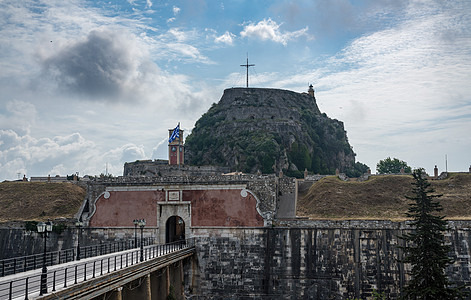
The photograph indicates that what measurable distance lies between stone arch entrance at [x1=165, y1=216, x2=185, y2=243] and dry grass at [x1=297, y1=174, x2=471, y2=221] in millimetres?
9181

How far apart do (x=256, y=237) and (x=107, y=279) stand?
14.1m

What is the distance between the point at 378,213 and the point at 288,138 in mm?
38953

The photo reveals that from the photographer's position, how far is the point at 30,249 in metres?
32.7

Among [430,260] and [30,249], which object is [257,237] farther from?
[30,249]

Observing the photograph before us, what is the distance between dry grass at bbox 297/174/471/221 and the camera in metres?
32.1

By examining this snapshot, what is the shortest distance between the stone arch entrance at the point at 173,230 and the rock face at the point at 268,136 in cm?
2967

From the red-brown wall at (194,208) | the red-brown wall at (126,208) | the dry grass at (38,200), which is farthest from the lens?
the dry grass at (38,200)

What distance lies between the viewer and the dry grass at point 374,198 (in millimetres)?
32125

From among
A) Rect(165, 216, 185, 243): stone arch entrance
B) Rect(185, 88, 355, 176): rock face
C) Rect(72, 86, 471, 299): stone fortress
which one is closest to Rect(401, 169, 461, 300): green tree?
Rect(72, 86, 471, 299): stone fortress

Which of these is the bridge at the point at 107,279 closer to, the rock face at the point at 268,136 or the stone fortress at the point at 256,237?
the stone fortress at the point at 256,237

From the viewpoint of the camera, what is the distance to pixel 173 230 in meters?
34.4

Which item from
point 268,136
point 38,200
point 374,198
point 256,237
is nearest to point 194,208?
point 256,237

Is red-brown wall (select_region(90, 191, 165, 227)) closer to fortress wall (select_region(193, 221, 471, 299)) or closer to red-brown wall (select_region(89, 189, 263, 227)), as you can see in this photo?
red-brown wall (select_region(89, 189, 263, 227))

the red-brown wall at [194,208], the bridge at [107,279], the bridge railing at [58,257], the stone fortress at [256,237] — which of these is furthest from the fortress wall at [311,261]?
the bridge railing at [58,257]
